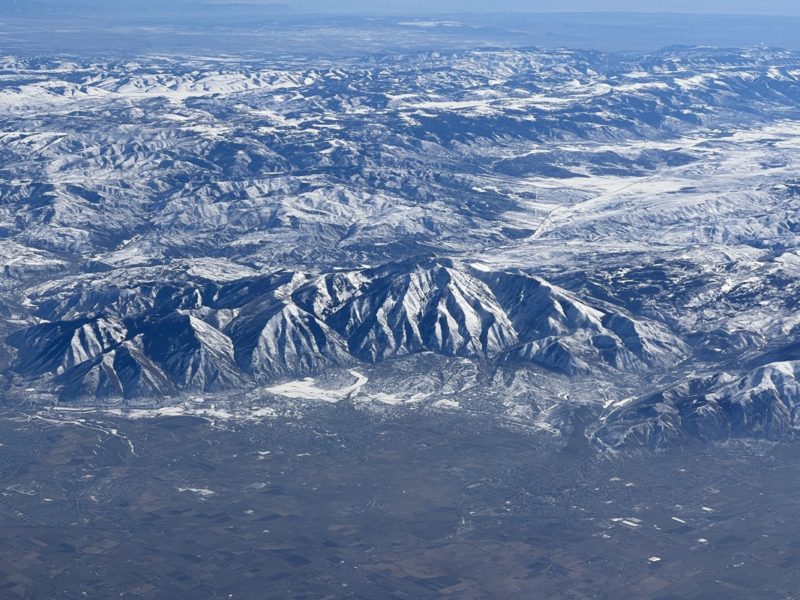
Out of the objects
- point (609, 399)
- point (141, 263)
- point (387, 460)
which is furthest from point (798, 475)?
point (141, 263)

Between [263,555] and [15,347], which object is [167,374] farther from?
[263,555]

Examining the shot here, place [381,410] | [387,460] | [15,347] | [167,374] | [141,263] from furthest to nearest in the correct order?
[141,263] < [15,347] < [167,374] < [381,410] < [387,460]

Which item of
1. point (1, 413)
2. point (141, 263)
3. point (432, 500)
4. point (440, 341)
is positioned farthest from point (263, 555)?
point (141, 263)

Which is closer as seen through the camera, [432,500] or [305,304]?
[432,500]

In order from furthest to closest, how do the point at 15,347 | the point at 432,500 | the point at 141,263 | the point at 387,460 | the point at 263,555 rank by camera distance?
the point at 141,263 → the point at 15,347 → the point at 387,460 → the point at 432,500 → the point at 263,555

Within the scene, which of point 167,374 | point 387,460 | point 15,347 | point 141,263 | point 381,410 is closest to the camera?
point 387,460

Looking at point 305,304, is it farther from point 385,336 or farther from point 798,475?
point 798,475

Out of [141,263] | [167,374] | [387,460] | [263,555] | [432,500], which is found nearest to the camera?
[263,555]

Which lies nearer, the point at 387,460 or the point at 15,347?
the point at 387,460

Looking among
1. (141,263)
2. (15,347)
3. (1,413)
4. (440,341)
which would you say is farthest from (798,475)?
(141,263)
